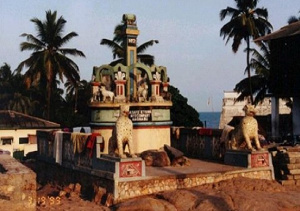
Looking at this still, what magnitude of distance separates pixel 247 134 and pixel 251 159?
1.06 m

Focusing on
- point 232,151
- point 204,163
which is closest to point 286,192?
point 232,151

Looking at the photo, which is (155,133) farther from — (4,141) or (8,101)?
(8,101)

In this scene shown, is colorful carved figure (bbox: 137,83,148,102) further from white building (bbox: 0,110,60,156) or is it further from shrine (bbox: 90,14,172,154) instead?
white building (bbox: 0,110,60,156)

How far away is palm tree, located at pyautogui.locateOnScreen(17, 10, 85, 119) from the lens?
37.3 m

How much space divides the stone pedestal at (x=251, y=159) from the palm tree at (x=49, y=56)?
77.3 feet

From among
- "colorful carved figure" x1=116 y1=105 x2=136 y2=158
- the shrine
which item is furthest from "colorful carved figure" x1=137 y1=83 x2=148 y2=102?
"colorful carved figure" x1=116 y1=105 x2=136 y2=158

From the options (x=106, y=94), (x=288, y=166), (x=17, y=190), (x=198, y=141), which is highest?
(x=106, y=94)

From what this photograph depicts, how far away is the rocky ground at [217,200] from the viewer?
12812mm

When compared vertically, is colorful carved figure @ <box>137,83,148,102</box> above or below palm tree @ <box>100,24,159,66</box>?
below

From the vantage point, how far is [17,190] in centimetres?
1186

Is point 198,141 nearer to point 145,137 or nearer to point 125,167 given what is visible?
point 145,137

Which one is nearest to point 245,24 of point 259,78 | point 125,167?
point 259,78

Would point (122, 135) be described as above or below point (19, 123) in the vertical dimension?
below

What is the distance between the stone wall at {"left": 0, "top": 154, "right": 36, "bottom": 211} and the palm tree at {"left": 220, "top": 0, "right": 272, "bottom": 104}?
2934 centimetres
